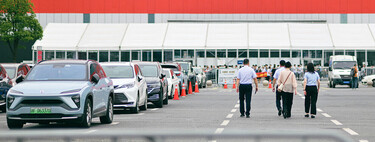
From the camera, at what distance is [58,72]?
587 inches

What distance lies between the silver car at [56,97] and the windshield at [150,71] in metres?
9.35

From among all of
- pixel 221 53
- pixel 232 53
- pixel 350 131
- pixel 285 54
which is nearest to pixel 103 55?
pixel 221 53

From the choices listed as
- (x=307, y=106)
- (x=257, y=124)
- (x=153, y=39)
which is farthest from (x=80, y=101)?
(x=153, y=39)

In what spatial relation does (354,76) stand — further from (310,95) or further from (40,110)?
→ (40,110)

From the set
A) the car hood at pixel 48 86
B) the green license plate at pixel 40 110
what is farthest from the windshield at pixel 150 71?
the green license plate at pixel 40 110

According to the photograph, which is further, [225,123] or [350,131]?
[225,123]

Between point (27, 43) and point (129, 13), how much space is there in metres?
11.4

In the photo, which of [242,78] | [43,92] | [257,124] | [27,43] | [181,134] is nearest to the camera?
[181,134]

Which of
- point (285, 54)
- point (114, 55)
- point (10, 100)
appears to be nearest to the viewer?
point (10, 100)

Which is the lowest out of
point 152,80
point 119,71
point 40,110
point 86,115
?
point 86,115

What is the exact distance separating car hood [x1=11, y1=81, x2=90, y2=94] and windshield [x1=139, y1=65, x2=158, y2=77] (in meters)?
10.0

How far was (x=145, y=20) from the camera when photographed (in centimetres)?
7300

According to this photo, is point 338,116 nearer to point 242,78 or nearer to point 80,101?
point 242,78

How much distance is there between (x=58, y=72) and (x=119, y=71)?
563 centimetres
